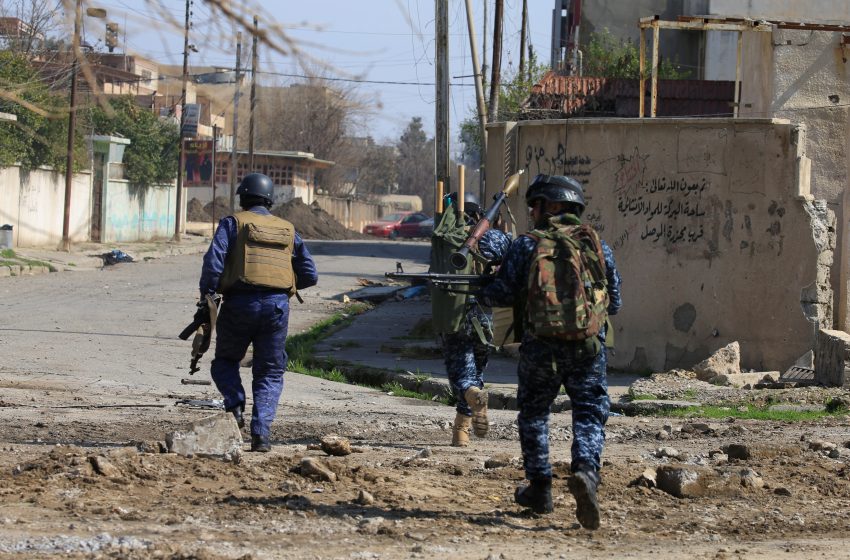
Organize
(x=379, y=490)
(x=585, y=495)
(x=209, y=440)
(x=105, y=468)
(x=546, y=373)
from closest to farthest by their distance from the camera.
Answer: (x=585, y=495) → (x=546, y=373) → (x=105, y=468) → (x=379, y=490) → (x=209, y=440)

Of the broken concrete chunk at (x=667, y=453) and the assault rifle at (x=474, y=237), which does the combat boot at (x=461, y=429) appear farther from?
the broken concrete chunk at (x=667, y=453)

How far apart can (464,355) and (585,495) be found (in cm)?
291

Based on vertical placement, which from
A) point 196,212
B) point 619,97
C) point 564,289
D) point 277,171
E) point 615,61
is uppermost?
point 615,61

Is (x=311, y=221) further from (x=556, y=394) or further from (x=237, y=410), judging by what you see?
(x=556, y=394)

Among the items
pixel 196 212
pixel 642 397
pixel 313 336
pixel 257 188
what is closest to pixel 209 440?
pixel 257 188

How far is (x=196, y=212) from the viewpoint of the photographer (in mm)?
61625

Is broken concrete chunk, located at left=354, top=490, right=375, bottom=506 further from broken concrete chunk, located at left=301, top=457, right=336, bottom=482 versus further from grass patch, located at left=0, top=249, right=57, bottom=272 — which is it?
grass patch, located at left=0, top=249, right=57, bottom=272

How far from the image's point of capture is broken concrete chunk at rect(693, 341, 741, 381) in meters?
12.1

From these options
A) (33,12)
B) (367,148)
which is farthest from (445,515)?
(367,148)

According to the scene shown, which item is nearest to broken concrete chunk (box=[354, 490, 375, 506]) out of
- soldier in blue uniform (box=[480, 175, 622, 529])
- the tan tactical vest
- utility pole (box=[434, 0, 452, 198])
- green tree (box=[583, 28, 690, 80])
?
soldier in blue uniform (box=[480, 175, 622, 529])

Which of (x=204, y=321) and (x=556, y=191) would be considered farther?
(x=204, y=321)

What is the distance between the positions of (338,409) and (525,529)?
480 centimetres

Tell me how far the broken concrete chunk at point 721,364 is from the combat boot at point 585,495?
22.4 ft

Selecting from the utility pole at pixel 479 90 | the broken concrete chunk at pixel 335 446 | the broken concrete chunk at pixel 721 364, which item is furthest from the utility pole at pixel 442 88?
the broken concrete chunk at pixel 335 446
